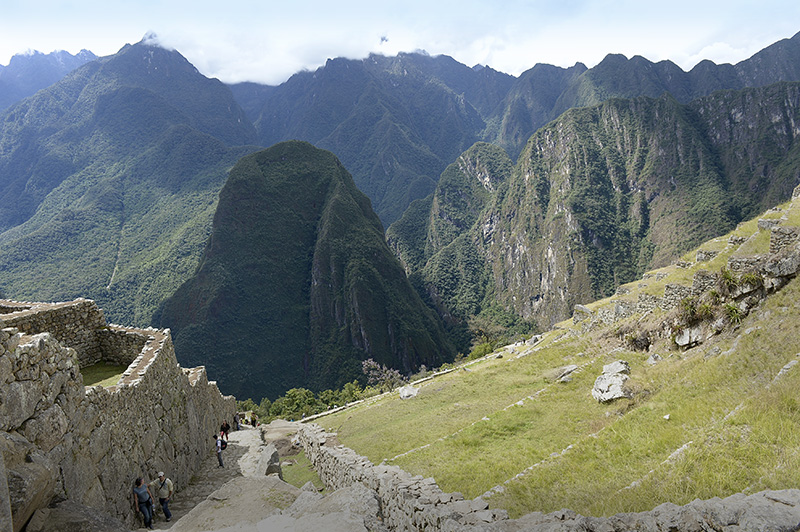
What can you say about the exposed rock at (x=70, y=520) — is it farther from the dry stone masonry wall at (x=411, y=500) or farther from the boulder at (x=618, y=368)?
the boulder at (x=618, y=368)

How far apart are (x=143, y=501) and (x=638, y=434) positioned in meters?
12.4

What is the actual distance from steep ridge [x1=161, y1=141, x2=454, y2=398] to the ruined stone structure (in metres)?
104

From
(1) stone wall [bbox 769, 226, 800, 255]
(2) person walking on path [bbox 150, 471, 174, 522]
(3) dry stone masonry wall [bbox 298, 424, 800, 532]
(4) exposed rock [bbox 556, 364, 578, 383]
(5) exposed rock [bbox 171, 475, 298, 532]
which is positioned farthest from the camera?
(4) exposed rock [bbox 556, 364, 578, 383]

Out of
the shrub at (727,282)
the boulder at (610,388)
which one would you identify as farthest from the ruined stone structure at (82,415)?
the shrub at (727,282)

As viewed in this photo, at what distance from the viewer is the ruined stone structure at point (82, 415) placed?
6.77 m

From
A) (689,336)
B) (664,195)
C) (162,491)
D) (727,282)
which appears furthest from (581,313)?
(664,195)

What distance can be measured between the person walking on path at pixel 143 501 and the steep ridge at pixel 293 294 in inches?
4230

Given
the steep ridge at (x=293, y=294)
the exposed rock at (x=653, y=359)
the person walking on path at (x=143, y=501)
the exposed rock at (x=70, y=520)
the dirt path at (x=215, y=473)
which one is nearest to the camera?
the exposed rock at (x=70, y=520)

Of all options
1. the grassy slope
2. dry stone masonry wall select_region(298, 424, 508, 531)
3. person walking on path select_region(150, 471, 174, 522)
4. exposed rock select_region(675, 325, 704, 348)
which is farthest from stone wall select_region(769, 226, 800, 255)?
person walking on path select_region(150, 471, 174, 522)

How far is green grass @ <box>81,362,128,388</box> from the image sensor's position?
41.9 feet

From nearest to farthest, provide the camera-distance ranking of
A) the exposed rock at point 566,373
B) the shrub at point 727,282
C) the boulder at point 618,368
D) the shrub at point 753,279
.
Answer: the shrub at point 753,279 < the shrub at point 727,282 < the boulder at point 618,368 < the exposed rock at point 566,373

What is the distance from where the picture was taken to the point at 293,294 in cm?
14775

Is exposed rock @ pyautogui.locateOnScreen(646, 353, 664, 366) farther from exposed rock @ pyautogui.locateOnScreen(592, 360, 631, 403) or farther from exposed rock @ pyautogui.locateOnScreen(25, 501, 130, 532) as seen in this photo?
exposed rock @ pyautogui.locateOnScreen(25, 501, 130, 532)

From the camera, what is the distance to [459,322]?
18388cm
